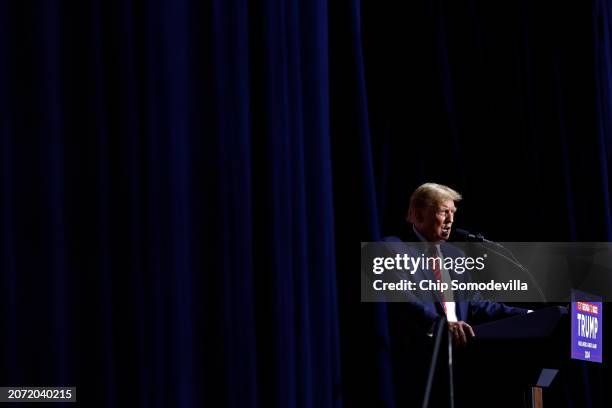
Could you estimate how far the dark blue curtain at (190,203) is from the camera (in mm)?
2436

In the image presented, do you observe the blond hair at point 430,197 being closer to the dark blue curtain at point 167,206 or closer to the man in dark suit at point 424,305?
the man in dark suit at point 424,305

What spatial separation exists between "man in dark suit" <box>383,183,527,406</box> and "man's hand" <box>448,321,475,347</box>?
17.3 inches

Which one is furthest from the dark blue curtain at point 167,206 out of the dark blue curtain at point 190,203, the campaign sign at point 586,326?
the campaign sign at point 586,326

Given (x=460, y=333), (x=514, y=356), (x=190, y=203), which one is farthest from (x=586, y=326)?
(x=190, y=203)

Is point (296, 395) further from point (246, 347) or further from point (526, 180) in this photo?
point (526, 180)

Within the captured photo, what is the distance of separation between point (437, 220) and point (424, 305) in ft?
1.29

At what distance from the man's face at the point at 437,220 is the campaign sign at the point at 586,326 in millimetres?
646

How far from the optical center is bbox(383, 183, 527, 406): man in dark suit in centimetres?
332

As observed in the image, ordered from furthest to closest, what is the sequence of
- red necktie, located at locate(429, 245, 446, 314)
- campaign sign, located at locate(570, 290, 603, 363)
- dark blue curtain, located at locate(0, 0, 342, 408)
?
red necktie, located at locate(429, 245, 446, 314) → campaign sign, located at locate(570, 290, 603, 363) → dark blue curtain, located at locate(0, 0, 342, 408)

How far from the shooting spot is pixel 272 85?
9.84 feet

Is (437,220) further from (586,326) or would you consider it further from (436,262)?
(586,326)

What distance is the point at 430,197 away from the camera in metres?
3.48

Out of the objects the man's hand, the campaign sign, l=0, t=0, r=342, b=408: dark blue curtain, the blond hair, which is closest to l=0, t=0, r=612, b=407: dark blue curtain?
l=0, t=0, r=342, b=408: dark blue curtain

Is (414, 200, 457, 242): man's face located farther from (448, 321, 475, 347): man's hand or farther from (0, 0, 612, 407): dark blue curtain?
(448, 321, 475, 347): man's hand
